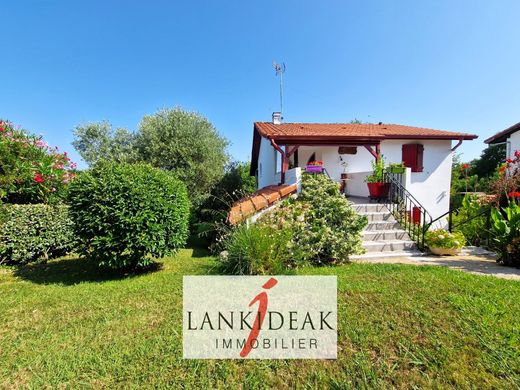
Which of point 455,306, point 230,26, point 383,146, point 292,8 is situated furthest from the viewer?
point 383,146

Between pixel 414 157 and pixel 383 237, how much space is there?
22.7ft

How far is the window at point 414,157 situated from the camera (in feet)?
35.4

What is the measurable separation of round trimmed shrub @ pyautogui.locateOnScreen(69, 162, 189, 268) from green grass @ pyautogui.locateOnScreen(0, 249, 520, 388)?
86cm

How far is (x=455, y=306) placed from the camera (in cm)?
286

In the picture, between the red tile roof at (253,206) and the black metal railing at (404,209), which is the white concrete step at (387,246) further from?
the red tile roof at (253,206)

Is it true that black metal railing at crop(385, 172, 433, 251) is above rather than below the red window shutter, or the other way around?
below

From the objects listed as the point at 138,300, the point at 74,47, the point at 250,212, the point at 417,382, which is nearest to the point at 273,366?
the point at 417,382

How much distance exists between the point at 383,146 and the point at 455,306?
9.49 metres

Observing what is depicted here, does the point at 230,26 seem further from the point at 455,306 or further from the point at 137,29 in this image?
the point at 455,306

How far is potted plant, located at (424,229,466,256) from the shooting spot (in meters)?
5.41

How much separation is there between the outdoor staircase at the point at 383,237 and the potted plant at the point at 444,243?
0.35 metres

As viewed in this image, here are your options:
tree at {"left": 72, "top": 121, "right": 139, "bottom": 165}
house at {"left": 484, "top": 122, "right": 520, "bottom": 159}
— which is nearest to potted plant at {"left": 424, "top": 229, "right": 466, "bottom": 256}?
house at {"left": 484, "top": 122, "right": 520, "bottom": 159}

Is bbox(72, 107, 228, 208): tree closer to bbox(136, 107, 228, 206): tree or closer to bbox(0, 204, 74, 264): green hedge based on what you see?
bbox(136, 107, 228, 206): tree

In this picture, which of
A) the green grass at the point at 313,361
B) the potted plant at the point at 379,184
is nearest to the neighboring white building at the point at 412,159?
the potted plant at the point at 379,184
